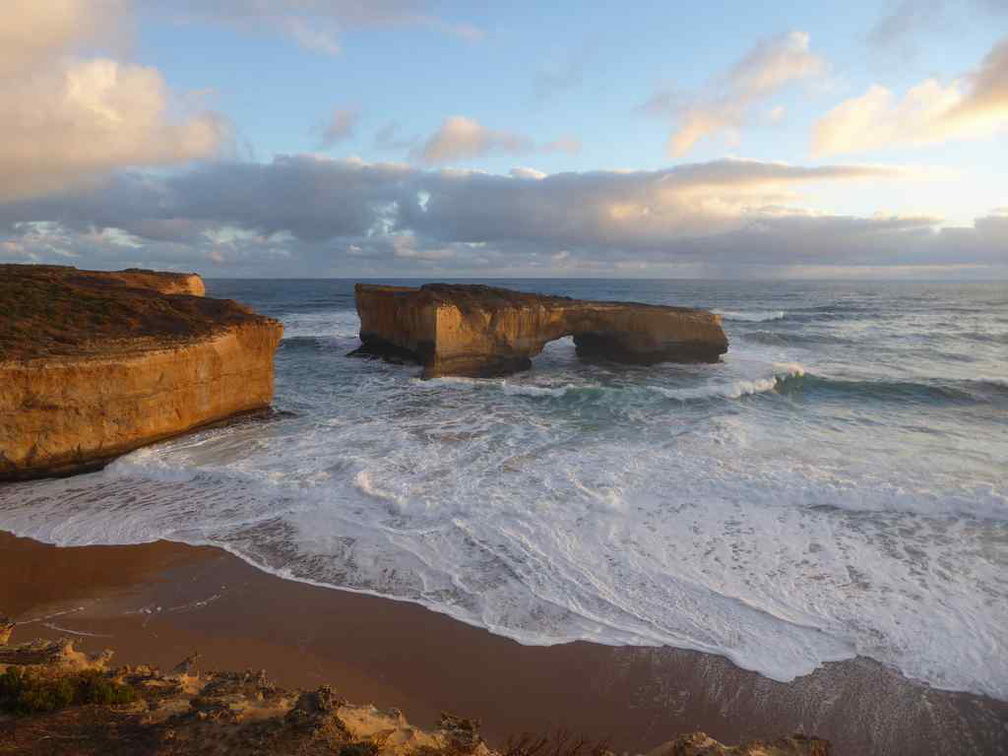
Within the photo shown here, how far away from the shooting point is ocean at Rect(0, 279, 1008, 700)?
6.76 meters

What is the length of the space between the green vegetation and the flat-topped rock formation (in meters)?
16.7

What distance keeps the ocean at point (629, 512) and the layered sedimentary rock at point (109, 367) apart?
571mm

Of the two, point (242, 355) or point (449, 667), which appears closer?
point (449, 667)

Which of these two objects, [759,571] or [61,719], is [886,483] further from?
[61,719]

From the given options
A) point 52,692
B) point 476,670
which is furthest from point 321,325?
point 52,692

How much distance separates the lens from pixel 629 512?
9.50 m

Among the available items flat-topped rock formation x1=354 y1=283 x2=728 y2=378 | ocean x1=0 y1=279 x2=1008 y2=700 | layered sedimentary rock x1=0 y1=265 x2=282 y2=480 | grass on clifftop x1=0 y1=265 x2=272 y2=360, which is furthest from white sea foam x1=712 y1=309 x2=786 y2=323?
grass on clifftop x1=0 y1=265 x2=272 y2=360

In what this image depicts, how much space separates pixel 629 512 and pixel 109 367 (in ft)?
34.0

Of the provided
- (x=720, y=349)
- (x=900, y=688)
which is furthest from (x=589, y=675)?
(x=720, y=349)

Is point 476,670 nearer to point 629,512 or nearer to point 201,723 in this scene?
point 201,723

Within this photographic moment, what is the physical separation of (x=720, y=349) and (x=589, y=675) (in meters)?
20.2

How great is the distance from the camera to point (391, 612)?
6.87m

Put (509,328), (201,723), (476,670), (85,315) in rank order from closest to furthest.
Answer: (201,723), (476,670), (85,315), (509,328)

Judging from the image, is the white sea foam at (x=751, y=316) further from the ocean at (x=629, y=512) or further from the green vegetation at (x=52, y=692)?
the green vegetation at (x=52, y=692)
